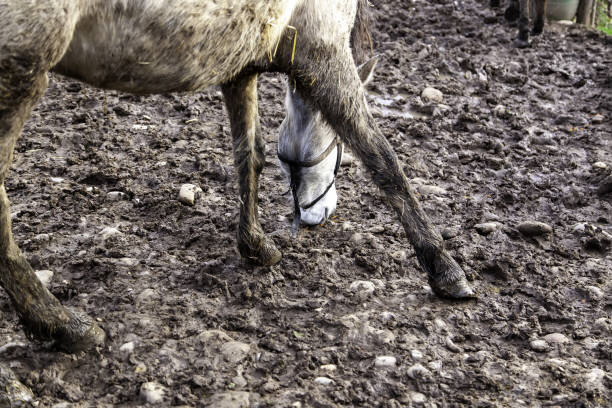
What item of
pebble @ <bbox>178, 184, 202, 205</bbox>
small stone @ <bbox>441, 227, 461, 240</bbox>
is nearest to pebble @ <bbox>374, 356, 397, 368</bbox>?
small stone @ <bbox>441, 227, 461, 240</bbox>

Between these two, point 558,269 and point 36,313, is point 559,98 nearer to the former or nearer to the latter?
point 558,269

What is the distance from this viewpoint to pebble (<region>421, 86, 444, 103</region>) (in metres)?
5.83

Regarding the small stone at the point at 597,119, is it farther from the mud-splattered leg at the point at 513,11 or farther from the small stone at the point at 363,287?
the small stone at the point at 363,287

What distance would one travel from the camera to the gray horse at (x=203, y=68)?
208 centimetres

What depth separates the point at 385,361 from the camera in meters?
2.70

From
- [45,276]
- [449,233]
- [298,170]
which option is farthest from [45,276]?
[449,233]

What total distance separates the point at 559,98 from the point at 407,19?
8.47 feet

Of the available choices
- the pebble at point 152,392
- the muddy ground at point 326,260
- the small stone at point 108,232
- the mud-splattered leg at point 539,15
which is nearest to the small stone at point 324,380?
the muddy ground at point 326,260

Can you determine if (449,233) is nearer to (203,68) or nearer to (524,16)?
(203,68)

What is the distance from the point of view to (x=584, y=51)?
721 centimetres

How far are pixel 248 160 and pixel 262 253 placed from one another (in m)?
0.53

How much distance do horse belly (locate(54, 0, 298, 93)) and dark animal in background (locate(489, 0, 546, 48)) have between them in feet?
17.6

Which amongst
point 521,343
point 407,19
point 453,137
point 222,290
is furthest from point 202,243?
point 407,19

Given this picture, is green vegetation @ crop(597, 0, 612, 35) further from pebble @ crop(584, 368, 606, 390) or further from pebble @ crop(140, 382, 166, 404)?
pebble @ crop(140, 382, 166, 404)
